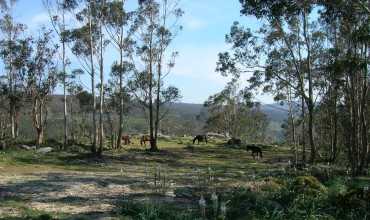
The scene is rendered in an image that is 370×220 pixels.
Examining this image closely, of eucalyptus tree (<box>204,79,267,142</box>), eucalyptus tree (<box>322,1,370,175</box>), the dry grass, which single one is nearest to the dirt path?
the dry grass

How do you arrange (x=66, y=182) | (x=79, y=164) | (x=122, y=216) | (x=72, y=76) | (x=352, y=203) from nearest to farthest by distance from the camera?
(x=122, y=216)
(x=352, y=203)
(x=66, y=182)
(x=79, y=164)
(x=72, y=76)

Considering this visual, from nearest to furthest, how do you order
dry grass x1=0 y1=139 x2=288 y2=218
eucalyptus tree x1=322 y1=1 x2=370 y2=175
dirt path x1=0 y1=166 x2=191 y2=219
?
dirt path x1=0 y1=166 x2=191 y2=219 → dry grass x1=0 y1=139 x2=288 y2=218 → eucalyptus tree x1=322 y1=1 x2=370 y2=175

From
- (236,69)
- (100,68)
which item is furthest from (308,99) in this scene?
(100,68)

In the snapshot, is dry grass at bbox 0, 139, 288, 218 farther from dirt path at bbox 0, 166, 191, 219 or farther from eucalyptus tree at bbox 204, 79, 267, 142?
eucalyptus tree at bbox 204, 79, 267, 142

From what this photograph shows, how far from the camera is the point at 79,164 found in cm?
2839

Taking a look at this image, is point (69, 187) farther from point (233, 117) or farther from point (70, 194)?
point (233, 117)

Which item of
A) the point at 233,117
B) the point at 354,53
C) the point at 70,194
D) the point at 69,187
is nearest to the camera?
the point at 70,194

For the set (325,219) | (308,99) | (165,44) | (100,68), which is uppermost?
(165,44)

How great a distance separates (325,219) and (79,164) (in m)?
18.0

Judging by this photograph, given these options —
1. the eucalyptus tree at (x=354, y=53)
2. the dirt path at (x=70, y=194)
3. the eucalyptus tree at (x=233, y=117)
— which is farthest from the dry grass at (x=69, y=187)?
the eucalyptus tree at (x=233, y=117)

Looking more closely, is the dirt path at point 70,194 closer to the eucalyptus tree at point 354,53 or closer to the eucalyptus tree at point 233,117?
the eucalyptus tree at point 354,53

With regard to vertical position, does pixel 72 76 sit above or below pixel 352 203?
above

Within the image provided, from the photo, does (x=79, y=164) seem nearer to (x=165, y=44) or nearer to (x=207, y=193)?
(x=207, y=193)

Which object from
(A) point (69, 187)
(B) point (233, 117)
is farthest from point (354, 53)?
(B) point (233, 117)
